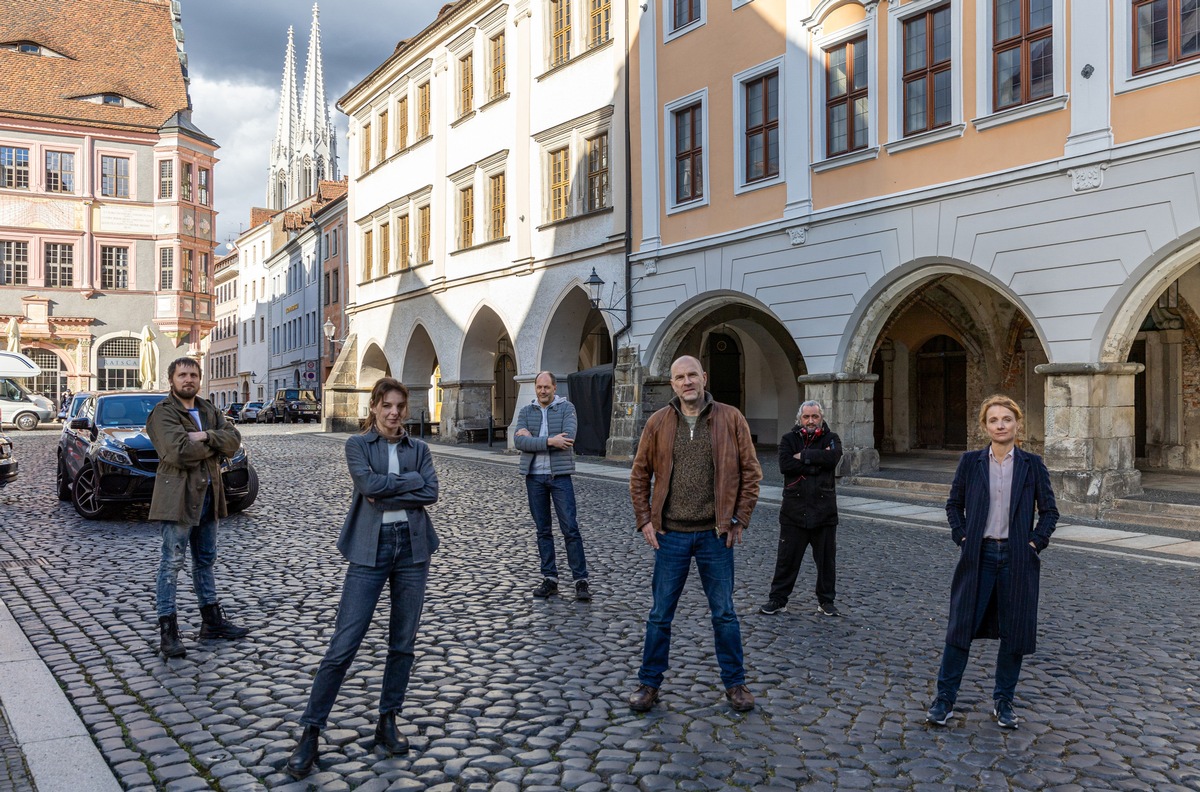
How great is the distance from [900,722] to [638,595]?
3.36 m

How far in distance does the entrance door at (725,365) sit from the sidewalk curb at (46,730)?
22466 millimetres

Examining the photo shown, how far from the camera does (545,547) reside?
828 centimetres

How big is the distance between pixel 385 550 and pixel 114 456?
9255 mm

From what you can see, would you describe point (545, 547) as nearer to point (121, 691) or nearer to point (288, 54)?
point (121, 691)

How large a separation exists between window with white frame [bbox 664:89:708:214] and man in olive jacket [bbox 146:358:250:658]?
51.1 ft

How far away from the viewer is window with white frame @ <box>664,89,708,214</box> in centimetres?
2112

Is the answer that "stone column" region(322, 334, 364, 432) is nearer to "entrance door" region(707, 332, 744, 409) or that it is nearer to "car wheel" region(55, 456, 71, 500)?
"entrance door" region(707, 332, 744, 409)

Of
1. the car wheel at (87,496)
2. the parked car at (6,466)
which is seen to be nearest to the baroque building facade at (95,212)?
the parked car at (6,466)

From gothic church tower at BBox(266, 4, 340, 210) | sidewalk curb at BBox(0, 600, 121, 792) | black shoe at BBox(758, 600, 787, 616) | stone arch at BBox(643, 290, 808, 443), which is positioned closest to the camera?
sidewalk curb at BBox(0, 600, 121, 792)

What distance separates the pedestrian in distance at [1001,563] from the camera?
199 inches

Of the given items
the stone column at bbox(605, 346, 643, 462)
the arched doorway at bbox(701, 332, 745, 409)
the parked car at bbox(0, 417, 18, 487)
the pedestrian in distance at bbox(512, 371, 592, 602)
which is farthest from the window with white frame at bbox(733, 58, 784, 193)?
the parked car at bbox(0, 417, 18, 487)

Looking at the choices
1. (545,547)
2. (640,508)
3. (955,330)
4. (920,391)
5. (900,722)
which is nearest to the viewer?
(900,722)

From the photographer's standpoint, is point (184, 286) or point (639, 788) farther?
point (184, 286)

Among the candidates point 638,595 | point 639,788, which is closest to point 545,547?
point 638,595
